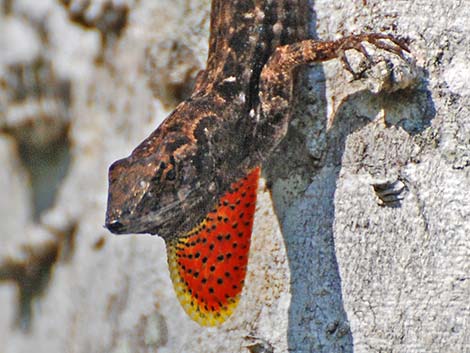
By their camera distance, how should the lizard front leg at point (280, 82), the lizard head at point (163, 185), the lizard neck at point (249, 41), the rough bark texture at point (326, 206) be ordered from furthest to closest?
the lizard neck at point (249, 41)
the lizard front leg at point (280, 82)
the rough bark texture at point (326, 206)
the lizard head at point (163, 185)

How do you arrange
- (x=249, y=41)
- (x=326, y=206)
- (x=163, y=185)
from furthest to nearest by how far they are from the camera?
Answer: (x=249, y=41) < (x=326, y=206) < (x=163, y=185)

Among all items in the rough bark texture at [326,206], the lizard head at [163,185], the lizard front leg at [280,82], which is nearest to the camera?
the lizard head at [163,185]

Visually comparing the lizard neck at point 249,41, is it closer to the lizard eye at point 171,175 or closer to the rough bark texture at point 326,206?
the rough bark texture at point 326,206

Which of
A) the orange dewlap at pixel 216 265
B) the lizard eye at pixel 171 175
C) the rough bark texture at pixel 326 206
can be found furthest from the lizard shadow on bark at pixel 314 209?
the lizard eye at pixel 171 175

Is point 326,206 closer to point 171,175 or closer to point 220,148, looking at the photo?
point 220,148

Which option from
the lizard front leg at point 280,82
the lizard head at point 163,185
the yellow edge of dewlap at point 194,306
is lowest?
the yellow edge of dewlap at point 194,306

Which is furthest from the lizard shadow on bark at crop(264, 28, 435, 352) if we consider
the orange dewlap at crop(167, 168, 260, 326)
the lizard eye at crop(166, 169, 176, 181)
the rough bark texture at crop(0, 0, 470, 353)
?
the lizard eye at crop(166, 169, 176, 181)

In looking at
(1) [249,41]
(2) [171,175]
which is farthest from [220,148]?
(1) [249,41]
